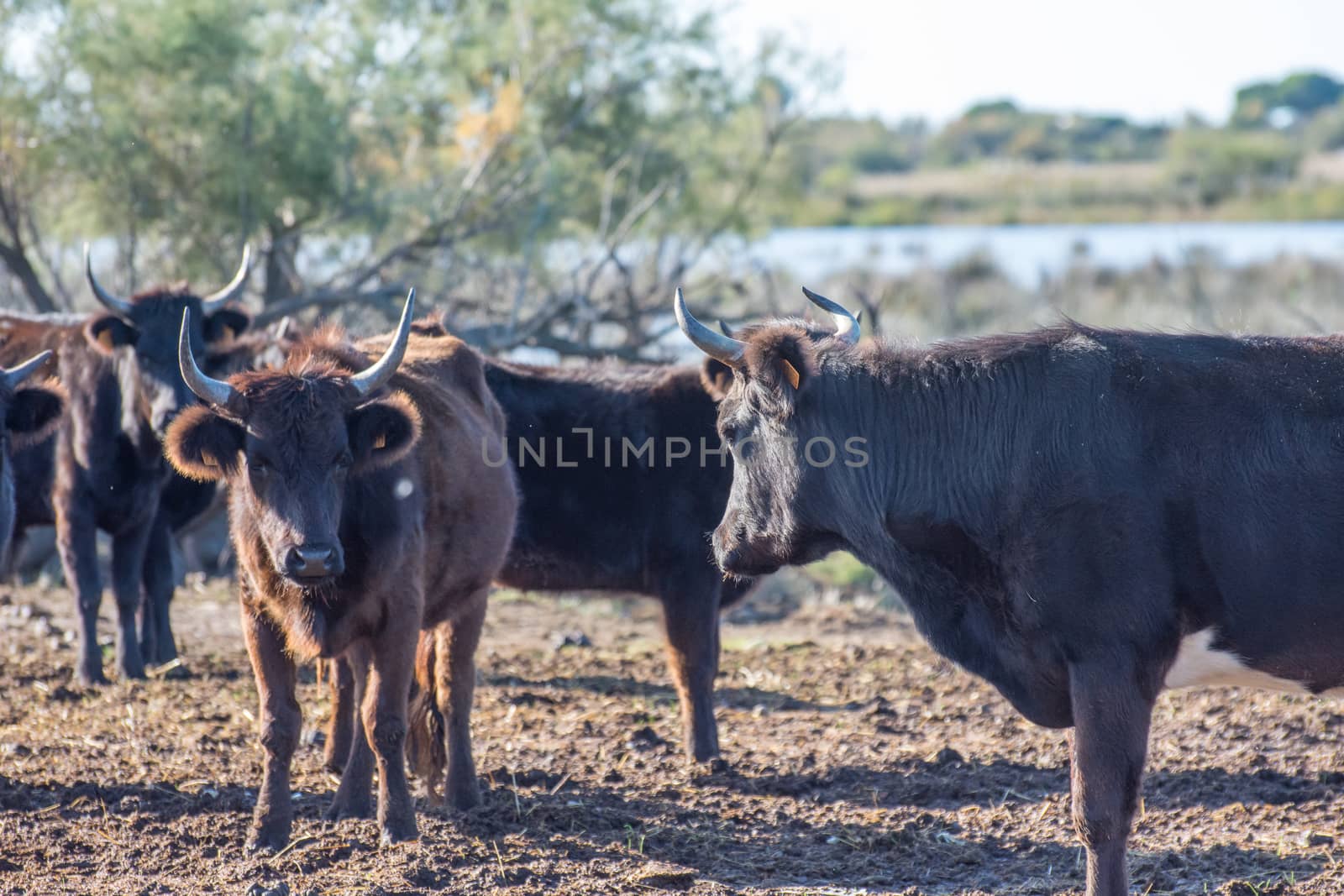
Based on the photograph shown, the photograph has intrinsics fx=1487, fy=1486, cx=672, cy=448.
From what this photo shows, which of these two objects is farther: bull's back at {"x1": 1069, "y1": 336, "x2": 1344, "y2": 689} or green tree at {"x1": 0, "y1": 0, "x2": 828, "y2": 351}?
green tree at {"x1": 0, "y1": 0, "x2": 828, "y2": 351}

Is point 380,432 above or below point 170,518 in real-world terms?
above

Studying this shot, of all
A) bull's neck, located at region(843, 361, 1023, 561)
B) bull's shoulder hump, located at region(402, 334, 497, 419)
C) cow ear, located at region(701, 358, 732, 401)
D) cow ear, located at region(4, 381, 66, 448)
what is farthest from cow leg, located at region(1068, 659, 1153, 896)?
cow ear, located at region(4, 381, 66, 448)

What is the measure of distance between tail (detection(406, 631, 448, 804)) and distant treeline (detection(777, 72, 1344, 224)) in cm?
3022

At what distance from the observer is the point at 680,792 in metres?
6.43

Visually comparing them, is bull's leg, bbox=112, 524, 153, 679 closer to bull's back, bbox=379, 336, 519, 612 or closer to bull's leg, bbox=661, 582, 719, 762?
bull's back, bbox=379, 336, 519, 612

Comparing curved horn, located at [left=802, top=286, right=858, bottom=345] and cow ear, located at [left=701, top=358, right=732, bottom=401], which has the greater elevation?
curved horn, located at [left=802, top=286, right=858, bottom=345]

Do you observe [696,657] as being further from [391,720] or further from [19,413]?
[19,413]

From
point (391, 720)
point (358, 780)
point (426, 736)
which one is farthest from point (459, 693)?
point (391, 720)

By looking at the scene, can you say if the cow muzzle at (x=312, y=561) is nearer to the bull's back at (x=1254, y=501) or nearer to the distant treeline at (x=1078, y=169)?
the bull's back at (x=1254, y=501)

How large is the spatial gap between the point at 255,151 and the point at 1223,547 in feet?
30.7

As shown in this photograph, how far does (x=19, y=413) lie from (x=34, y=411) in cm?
6

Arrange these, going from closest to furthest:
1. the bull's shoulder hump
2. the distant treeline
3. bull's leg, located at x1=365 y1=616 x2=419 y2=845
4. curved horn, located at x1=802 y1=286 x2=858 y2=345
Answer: bull's leg, located at x1=365 y1=616 x2=419 y2=845 < curved horn, located at x1=802 y1=286 x2=858 y2=345 < the bull's shoulder hump < the distant treeline

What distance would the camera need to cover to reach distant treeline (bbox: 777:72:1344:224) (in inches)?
2074

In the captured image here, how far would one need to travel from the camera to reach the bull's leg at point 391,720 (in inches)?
219
